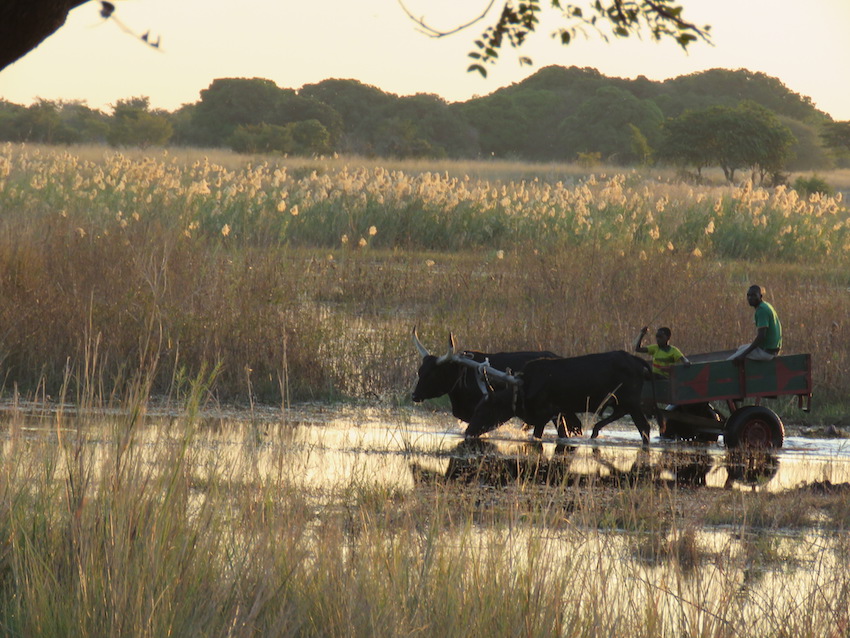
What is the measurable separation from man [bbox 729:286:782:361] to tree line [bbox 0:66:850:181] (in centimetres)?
4501

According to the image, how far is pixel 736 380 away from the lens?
10023mm

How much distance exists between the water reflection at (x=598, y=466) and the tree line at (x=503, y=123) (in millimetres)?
45637

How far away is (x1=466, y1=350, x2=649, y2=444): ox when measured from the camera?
10008mm

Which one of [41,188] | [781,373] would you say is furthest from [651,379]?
[41,188]

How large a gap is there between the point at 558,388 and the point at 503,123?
76.2 m

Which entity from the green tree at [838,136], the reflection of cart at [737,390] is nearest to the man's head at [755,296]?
the reflection of cart at [737,390]

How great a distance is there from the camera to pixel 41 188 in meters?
21.0

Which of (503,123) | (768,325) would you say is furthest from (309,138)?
(768,325)

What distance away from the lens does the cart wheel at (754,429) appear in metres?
10.1

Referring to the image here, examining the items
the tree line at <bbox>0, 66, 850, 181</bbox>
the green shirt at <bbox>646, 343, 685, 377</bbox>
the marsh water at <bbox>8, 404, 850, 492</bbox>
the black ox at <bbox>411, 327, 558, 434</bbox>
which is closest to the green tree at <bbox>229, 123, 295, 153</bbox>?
the tree line at <bbox>0, 66, 850, 181</bbox>

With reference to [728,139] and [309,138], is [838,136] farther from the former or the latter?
[309,138]

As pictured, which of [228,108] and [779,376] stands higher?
[228,108]

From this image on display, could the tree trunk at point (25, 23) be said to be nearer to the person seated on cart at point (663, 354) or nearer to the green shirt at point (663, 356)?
the person seated on cart at point (663, 354)

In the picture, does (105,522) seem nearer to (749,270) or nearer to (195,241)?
(195,241)
